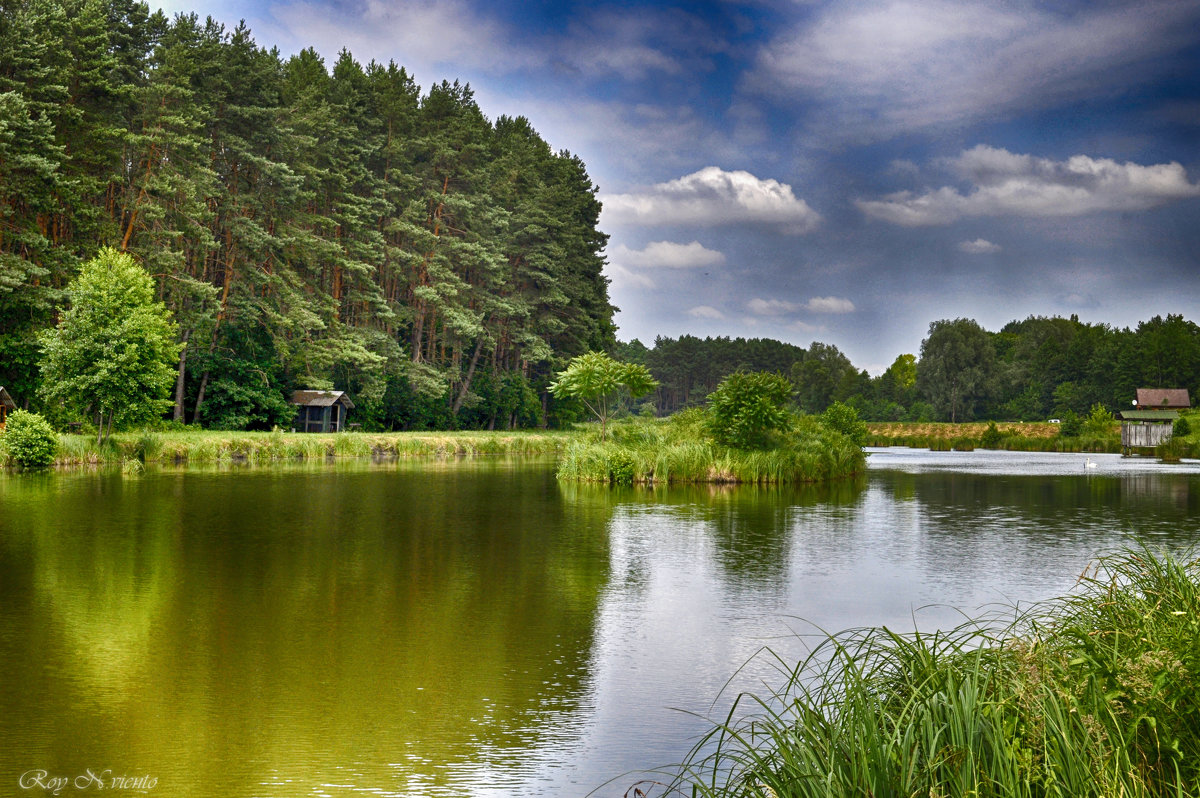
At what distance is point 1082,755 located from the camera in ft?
12.2

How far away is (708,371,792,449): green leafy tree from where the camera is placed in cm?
2794

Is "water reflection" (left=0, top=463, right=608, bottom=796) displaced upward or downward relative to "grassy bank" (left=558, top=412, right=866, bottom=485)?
downward

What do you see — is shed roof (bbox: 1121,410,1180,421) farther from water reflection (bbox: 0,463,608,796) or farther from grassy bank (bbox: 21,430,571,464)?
water reflection (bbox: 0,463,608,796)

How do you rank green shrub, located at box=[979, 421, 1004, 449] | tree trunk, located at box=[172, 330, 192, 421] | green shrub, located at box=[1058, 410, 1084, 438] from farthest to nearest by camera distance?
green shrub, located at box=[979, 421, 1004, 449] < green shrub, located at box=[1058, 410, 1084, 438] < tree trunk, located at box=[172, 330, 192, 421]

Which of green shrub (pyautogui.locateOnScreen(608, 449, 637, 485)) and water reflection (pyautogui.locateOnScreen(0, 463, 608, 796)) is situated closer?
water reflection (pyautogui.locateOnScreen(0, 463, 608, 796))

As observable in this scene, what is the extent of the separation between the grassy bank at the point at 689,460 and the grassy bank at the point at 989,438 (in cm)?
3027

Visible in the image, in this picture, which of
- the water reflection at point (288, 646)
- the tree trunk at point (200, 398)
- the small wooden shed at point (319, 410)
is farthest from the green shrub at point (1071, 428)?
the water reflection at point (288, 646)

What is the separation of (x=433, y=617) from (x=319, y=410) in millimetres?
40390

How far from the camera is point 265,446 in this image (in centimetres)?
3588

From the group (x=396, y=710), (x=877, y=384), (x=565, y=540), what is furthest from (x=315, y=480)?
(x=877, y=384)


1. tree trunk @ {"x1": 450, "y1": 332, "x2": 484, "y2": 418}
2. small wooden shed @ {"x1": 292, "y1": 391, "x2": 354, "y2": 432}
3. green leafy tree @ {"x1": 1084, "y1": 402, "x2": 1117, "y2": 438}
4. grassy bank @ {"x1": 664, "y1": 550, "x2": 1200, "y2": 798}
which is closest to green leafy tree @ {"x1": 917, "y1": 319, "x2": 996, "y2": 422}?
green leafy tree @ {"x1": 1084, "y1": 402, "x2": 1117, "y2": 438}

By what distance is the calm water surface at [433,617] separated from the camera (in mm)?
5680

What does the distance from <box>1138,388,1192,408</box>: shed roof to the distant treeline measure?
12.6 meters

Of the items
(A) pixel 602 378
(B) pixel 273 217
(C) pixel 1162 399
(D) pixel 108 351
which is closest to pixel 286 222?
(B) pixel 273 217
